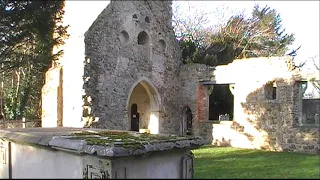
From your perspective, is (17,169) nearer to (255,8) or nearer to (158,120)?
(158,120)

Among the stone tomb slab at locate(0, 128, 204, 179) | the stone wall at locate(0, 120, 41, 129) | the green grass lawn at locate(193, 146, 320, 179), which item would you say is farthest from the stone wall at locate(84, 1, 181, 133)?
the stone tomb slab at locate(0, 128, 204, 179)

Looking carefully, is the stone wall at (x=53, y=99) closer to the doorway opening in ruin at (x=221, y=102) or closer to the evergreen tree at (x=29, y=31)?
the evergreen tree at (x=29, y=31)

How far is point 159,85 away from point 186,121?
9.05ft

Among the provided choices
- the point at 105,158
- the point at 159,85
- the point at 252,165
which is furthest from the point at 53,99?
the point at 105,158

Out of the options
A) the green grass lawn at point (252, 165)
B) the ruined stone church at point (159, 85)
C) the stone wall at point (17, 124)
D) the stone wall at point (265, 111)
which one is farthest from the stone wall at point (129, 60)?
the stone wall at point (17, 124)

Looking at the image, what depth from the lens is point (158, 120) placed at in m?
18.1

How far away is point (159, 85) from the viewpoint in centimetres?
1797

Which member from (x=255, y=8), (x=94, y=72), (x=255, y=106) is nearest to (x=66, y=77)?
(x=94, y=72)

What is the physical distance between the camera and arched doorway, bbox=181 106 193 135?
19.0m

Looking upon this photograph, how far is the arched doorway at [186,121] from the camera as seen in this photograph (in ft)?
62.3

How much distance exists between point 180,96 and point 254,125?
4726 mm

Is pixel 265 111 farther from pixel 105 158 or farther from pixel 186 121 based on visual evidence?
pixel 105 158

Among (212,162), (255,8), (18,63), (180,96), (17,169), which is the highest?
(255,8)

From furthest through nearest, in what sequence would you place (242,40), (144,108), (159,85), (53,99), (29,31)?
(242,40), (144,108), (159,85), (53,99), (29,31)
